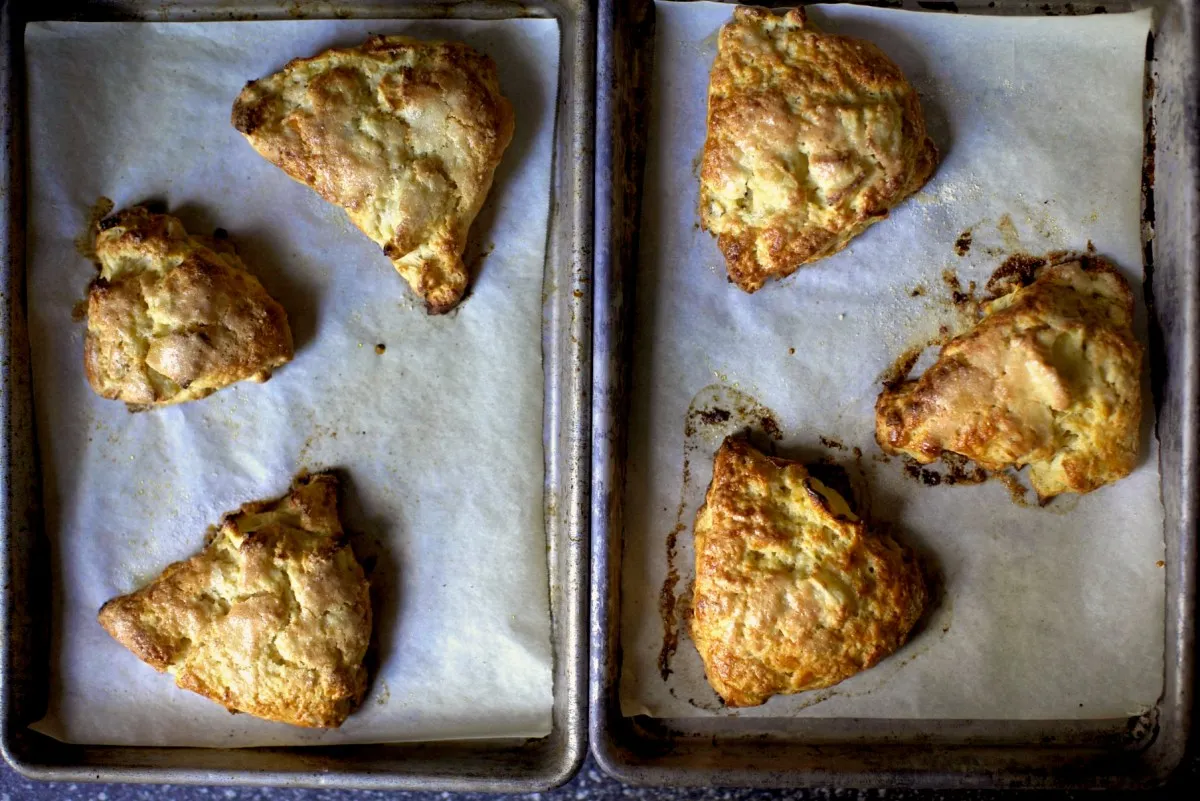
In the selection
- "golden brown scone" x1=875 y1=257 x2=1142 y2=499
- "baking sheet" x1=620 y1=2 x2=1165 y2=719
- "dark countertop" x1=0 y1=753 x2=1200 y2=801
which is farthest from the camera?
"dark countertop" x1=0 y1=753 x2=1200 y2=801

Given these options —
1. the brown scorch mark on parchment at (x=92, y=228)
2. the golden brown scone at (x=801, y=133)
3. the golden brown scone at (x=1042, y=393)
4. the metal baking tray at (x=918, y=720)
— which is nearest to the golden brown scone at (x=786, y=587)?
the metal baking tray at (x=918, y=720)

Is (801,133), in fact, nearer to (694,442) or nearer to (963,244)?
(963,244)

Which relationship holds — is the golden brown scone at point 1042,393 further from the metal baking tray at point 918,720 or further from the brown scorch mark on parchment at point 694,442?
the brown scorch mark on parchment at point 694,442

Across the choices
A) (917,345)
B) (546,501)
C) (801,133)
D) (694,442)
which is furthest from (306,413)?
(917,345)

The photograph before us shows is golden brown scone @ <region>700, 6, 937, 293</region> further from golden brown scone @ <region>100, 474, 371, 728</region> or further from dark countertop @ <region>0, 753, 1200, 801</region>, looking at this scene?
dark countertop @ <region>0, 753, 1200, 801</region>

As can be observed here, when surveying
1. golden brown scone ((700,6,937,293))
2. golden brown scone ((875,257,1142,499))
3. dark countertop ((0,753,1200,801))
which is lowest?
dark countertop ((0,753,1200,801))

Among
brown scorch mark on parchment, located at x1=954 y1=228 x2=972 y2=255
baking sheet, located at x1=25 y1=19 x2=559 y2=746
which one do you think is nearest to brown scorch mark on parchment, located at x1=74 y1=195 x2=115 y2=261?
baking sheet, located at x1=25 y1=19 x2=559 y2=746
